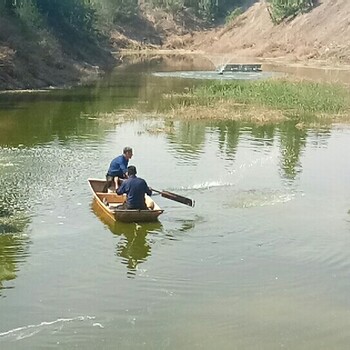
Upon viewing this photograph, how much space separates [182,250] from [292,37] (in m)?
83.6

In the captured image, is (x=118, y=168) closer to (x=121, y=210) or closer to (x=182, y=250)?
(x=121, y=210)

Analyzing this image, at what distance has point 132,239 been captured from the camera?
1541cm

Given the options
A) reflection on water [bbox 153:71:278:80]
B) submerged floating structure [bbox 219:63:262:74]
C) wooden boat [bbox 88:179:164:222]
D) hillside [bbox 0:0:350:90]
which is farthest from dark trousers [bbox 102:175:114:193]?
submerged floating structure [bbox 219:63:262:74]

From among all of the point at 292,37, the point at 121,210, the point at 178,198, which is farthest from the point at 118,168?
the point at 292,37

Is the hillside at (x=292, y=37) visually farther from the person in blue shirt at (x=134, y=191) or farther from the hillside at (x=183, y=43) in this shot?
the person in blue shirt at (x=134, y=191)

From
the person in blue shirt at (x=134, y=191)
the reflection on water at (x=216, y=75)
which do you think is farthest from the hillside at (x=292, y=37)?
the person in blue shirt at (x=134, y=191)

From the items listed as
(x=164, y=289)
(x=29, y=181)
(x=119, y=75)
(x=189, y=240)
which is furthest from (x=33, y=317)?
(x=119, y=75)

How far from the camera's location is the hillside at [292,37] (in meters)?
84.8

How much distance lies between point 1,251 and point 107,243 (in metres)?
2.30

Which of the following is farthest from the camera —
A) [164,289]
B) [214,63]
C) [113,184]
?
[214,63]

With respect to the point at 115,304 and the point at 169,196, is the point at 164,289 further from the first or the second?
the point at 169,196

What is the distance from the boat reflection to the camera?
14.1 metres

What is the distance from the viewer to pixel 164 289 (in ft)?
41.0

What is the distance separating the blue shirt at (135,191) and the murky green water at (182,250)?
55cm
